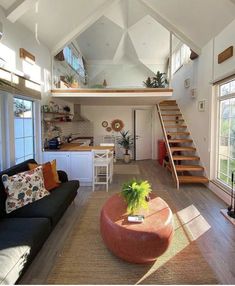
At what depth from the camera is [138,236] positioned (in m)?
1.99

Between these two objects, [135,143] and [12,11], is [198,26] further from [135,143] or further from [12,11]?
[135,143]

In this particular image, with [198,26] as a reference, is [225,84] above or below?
below

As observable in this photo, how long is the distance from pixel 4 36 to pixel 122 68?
6530mm

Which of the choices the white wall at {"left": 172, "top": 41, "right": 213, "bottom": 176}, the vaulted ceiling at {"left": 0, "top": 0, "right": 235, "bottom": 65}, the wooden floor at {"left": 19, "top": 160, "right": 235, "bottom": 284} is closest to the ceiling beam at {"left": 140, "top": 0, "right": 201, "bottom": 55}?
the vaulted ceiling at {"left": 0, "top": 0, "right": 235, "bottom": 65}

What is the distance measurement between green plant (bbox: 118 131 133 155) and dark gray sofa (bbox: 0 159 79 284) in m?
4.91

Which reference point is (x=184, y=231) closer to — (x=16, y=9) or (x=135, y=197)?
(x=135, y=197)

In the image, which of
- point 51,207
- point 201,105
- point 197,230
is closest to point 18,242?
point 51,207

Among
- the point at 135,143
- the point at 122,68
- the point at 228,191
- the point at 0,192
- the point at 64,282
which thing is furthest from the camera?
the point at 122,68

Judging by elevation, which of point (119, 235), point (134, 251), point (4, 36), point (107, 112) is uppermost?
point (4, 36)

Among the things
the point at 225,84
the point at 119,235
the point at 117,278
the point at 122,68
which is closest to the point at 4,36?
the point at 119,235

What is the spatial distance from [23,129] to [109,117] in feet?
15.8

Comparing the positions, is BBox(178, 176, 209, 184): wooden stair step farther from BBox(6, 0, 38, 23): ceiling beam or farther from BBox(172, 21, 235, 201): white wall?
BBox(6, 0, 38, 23): ceiling beam

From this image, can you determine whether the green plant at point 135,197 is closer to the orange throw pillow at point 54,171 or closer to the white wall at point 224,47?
the orange throw pillow at point 54,171

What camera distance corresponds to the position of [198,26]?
14.9ft
